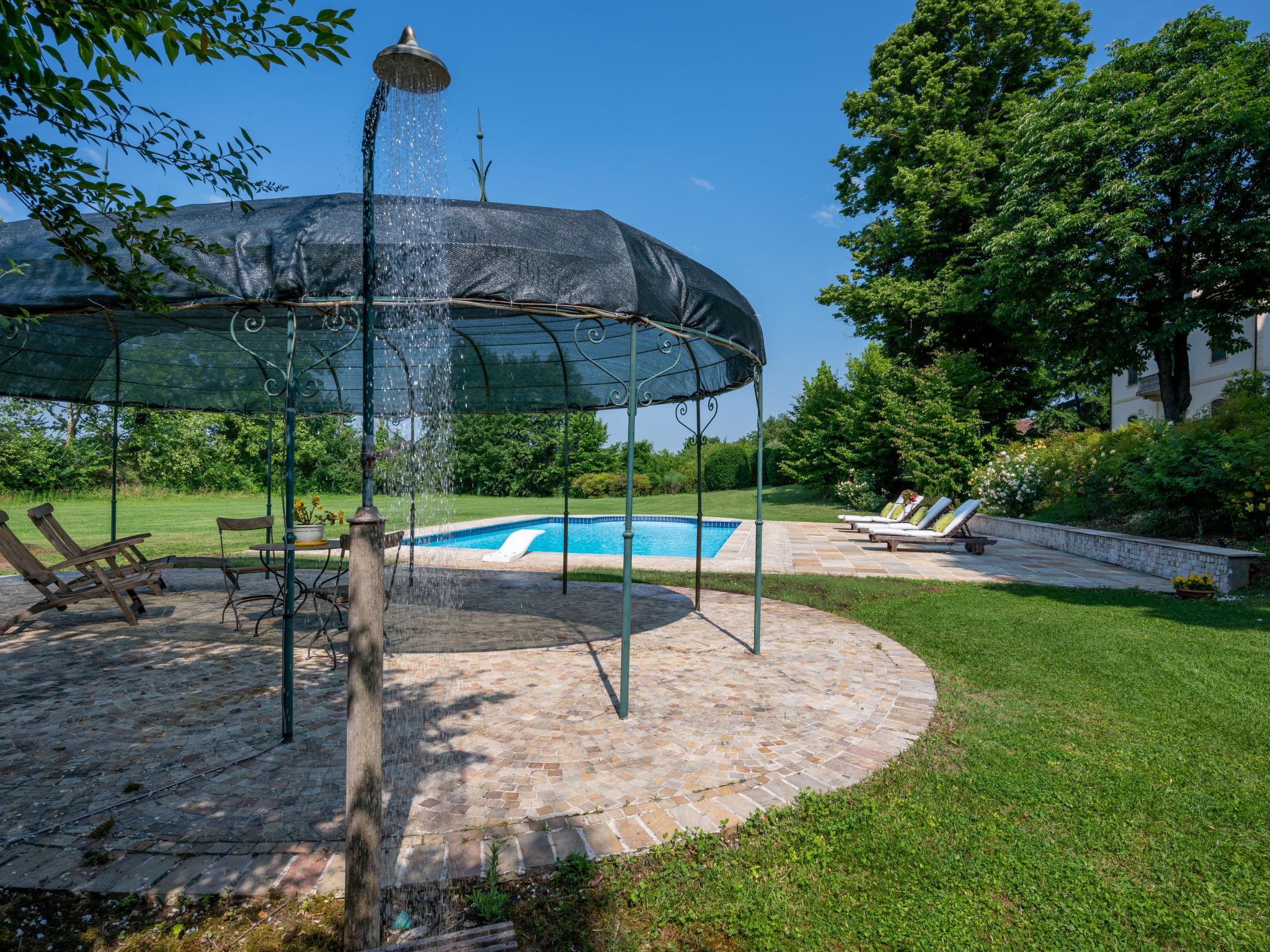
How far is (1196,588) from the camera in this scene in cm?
772

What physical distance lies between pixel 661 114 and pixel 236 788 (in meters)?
13.5

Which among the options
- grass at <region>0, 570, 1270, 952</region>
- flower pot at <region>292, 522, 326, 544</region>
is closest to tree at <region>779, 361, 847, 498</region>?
flower pot at <region>292, 522, 326, 544</region>

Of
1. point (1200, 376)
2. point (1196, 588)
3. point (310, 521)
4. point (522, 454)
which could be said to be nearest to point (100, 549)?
point (310, 521)

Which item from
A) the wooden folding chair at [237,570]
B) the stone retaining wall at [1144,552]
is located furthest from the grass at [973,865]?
the stone retaining wall at [1144,552]

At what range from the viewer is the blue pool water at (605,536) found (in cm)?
1563

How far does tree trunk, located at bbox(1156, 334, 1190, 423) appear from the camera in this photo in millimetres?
14672

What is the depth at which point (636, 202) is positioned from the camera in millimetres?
16094

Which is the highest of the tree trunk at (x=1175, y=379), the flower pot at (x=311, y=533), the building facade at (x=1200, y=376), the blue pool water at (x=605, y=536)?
the building facade at (x=1200, y=376)

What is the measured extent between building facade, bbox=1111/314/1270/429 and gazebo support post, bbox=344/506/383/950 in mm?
19636

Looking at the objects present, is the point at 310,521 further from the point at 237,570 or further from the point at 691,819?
the point at 691,819

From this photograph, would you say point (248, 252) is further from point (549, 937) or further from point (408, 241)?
point (549, 937)

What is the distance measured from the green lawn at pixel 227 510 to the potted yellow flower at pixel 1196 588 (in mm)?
10992

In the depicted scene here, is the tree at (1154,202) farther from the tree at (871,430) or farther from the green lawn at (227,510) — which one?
the green lawn at (227,510)

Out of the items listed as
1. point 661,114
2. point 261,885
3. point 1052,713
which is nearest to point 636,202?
point 661,114
